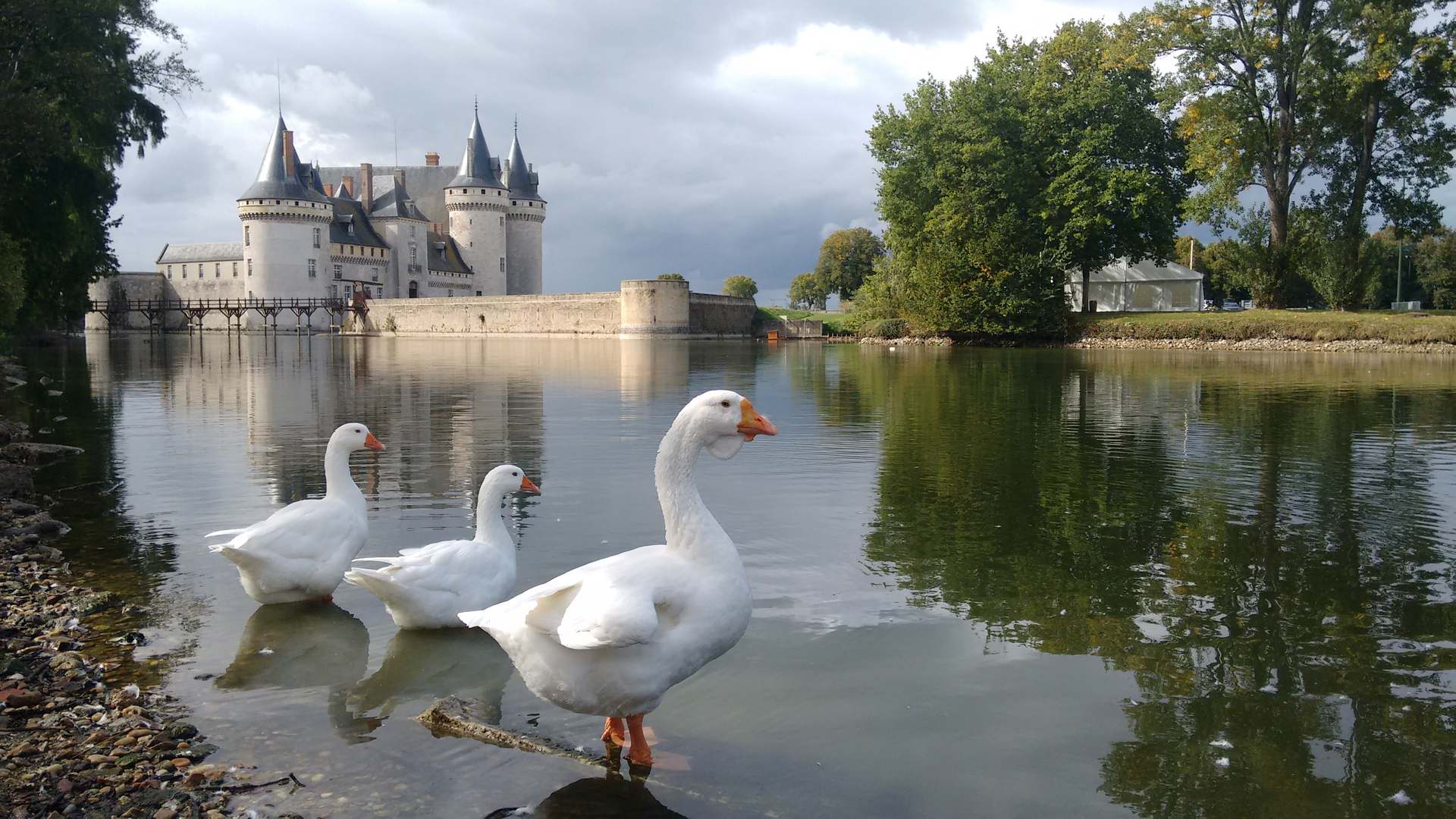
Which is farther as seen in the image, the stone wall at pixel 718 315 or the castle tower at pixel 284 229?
the castle tower at pixel 284 229

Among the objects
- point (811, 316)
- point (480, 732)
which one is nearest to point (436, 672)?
point (480, 732)

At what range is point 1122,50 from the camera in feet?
142

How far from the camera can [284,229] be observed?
90500mm

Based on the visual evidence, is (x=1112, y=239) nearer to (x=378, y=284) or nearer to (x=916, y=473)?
(x=916, y=473)

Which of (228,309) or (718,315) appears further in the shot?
(228,309)

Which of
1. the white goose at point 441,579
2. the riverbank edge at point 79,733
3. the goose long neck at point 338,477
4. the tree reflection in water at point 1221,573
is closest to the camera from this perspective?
the riverbank edge at point 79,733

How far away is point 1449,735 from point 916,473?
7.47 metres

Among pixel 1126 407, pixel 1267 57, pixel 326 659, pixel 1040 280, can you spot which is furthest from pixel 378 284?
pixel 326 659

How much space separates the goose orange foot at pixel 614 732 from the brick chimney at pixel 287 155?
317 feet

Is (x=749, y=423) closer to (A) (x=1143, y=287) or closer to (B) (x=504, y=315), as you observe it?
(A) (x=1143, y=287)

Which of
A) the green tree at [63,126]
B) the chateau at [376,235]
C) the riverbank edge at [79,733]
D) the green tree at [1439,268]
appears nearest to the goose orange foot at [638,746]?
the riverbank edge at [79,733]

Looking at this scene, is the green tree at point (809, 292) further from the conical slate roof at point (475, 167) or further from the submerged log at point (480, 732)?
the submerged log at point (480, 732)

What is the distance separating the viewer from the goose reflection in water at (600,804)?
162 inches

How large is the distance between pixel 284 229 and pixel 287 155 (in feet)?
23.8
